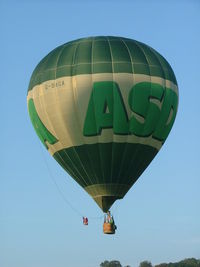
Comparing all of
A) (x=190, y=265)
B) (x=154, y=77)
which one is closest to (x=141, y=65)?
(x=154, y=77)

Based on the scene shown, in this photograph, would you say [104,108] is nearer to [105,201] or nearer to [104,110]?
[104,110]

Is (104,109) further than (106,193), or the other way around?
(106,193)

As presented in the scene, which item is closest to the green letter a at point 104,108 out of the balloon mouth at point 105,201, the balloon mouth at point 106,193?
the balloon mouth at point 106,193

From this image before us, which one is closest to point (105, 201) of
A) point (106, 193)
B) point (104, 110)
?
point (106, 193)

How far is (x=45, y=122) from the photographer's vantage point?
3694 centimetres

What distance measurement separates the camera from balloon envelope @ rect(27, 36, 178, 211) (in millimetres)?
35719

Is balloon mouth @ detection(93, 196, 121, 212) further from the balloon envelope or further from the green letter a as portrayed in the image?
the green letter a

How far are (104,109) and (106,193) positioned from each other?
3.85 meters

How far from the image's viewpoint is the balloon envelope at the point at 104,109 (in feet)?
117

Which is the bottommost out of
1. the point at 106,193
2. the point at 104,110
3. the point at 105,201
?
the point at 105,201

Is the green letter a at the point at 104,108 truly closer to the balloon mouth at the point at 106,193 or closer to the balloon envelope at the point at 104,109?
the balloon envelope at the point at 104,109

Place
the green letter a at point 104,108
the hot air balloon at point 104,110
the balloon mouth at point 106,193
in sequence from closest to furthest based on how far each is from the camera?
the green letter a at point 104,108
the hot air balloon at point 104,110
the balloon mouth at point 106,193

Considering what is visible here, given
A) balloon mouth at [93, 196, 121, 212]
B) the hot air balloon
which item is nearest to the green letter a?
the hot air balloon

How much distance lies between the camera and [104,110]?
3559 cm
